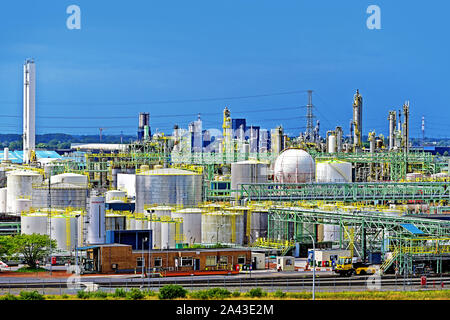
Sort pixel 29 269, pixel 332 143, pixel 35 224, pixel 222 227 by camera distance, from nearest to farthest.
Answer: pixel 29 269, pixel 35 224, pixel 222 227, pixel 332 143

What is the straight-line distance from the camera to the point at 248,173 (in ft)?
247

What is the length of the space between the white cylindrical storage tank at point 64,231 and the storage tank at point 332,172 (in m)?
27.4

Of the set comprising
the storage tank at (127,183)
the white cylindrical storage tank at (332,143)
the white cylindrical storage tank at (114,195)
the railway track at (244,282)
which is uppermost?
the white cylindrical storage tank at (332,143)

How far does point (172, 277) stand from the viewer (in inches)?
1833

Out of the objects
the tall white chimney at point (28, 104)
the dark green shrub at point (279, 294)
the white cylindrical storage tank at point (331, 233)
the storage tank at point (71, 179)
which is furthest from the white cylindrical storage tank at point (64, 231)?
the tall white chimney at point (28, 104)

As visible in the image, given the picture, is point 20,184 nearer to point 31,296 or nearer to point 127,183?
point 127,183

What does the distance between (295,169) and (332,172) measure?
21.9 feet

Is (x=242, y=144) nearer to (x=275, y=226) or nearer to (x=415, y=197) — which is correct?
(x=415, y=197)

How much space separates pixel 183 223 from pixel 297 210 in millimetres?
7172

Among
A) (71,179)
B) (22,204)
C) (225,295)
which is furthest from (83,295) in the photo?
(71,179)

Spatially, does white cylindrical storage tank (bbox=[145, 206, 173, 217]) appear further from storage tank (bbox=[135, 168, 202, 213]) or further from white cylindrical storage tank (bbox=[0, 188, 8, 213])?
white cylindrical storage tank (bbox=[0, 188, 8, 213])

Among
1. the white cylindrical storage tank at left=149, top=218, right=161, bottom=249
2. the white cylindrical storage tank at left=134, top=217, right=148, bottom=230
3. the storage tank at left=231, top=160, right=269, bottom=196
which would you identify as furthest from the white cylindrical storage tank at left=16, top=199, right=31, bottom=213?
the storage tank at left=231, top=160, right=269, bottom=196

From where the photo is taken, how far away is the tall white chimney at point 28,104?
11525 cm

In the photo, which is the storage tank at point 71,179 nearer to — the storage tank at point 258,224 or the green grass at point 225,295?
the storage tank at point 258,224
